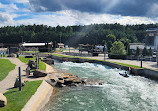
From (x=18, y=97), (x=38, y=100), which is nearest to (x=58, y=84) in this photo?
(x=38, y=100)

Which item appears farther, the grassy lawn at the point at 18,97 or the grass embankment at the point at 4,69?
the grass embankment at the point at 4,69

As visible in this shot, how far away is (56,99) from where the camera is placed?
21.0 m

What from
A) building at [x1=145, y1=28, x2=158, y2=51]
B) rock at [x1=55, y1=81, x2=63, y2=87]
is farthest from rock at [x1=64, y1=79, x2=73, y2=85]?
building at [x1=145, y1=28, x2=158, y2=51]

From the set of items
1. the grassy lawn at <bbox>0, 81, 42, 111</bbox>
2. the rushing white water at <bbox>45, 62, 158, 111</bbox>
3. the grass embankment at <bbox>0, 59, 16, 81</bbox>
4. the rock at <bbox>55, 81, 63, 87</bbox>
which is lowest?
the rushing white water at <bbox>45, 62, 158, 111</bbox>

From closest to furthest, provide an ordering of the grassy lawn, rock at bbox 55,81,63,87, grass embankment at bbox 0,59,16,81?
the grassy lawn → rock at bbox 55,81,63,87 → grass embankment at bbox 0,59,16,81

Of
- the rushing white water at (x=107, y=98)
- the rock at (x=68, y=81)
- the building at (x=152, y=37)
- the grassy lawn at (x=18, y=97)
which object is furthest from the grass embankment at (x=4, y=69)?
the building at (x=152, y=37)

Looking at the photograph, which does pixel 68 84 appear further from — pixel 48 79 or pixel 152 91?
pixel 152 91

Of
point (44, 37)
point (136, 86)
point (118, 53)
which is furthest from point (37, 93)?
point (44, 37)

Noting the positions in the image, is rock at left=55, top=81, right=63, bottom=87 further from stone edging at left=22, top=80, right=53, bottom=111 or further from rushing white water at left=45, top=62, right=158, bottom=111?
stone edging at left=22, top=80, right=53, bottom=111

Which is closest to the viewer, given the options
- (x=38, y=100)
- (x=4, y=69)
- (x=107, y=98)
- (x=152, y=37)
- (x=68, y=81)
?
(x=38, y=100)

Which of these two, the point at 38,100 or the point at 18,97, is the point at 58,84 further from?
the point at 18,97

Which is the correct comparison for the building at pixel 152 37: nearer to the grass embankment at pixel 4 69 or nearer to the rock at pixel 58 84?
the grass embankment at pixel 4 69

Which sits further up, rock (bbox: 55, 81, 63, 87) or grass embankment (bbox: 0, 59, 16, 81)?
grass embankment (bbox: 0, 59, 16, 81)

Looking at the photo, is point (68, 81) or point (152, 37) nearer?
point (68, 81)
